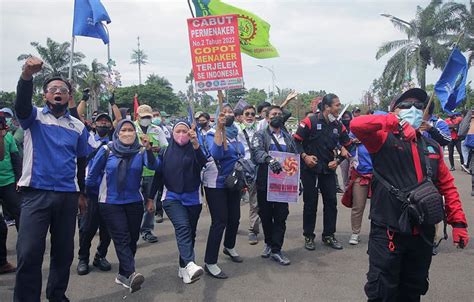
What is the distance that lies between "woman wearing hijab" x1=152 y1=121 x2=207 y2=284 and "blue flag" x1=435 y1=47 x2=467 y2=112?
2.78 meters

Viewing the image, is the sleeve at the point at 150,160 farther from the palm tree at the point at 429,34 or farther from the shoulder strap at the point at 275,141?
the palm tree at the point at 429,34

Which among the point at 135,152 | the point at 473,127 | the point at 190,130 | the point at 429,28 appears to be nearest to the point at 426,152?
the point at 190,130

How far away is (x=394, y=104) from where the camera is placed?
3539 millimetres

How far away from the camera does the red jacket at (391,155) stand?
3.07 meters

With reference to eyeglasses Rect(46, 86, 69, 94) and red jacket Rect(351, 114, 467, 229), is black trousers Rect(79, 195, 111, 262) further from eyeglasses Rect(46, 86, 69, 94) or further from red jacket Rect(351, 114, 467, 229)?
red jacket Rect(351, 114, 467, 229)

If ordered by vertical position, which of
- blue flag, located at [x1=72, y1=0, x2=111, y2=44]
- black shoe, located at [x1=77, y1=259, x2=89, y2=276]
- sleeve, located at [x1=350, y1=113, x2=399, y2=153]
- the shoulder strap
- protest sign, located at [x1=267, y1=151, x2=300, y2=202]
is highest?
blue flag, located at [x1=72, y1=0, x2=111, y2=44]

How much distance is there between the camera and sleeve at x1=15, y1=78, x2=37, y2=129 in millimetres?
3352

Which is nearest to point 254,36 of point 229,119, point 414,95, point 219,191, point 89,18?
point 229,119

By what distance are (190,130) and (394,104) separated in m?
2.12

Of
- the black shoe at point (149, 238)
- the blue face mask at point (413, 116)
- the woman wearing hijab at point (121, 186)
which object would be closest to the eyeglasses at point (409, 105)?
the blue face mask at point (413, 116)

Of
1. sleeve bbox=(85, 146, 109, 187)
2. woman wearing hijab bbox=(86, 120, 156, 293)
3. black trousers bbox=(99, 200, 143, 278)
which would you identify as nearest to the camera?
black trousers bbox=(99, 200, 143, 278)

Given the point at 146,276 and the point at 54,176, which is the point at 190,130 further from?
the point at 146,276

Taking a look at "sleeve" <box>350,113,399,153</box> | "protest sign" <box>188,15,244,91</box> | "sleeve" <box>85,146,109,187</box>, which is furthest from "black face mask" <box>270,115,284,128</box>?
"sleeve" <box>350,113,399,153</box>

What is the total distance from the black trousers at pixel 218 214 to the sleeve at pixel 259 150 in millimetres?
502
